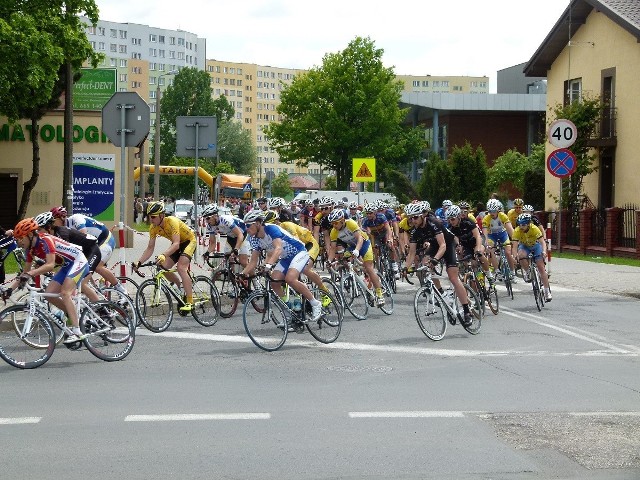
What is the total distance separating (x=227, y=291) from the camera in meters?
16.0

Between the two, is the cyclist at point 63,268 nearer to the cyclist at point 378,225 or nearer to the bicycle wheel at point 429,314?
the bicycle wheel at point 429,314

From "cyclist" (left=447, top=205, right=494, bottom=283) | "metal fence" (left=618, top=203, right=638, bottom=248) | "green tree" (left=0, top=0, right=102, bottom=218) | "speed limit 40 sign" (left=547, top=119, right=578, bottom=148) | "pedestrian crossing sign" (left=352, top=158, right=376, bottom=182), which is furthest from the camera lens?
"pedestrian crossing sign" (left=352, top=158, right=376, bottom=182)

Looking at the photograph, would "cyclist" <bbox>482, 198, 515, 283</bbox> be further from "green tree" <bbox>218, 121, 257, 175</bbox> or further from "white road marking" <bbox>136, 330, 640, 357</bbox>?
"green tree" <bbox>218, 121, 257, 175</bbox>

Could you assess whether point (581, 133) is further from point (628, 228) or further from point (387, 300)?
point (387, 300)

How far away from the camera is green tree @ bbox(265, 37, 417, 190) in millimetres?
71188

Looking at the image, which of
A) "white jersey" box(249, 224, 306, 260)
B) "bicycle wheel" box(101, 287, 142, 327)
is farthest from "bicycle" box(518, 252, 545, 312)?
"bicycle wheel" box(101, 287, 142, 327)

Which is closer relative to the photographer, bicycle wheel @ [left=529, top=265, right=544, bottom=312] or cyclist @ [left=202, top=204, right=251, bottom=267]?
cyclist @ [left=202, top=204, right=251, bottom=267]

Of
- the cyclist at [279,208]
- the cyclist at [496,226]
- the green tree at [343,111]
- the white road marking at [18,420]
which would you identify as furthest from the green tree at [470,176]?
the white road marking at [18,420]

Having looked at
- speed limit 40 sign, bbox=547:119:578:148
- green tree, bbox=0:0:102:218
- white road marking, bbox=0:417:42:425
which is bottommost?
white road marking, bbox=0:417:42:425

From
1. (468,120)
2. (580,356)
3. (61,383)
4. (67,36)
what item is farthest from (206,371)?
(468,120)

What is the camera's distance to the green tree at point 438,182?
174 feet

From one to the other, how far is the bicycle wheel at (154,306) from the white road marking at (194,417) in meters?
6.10

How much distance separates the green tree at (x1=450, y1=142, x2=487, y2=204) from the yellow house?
9240 millimetres

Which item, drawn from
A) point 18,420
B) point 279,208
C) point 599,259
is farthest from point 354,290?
point 599,259
